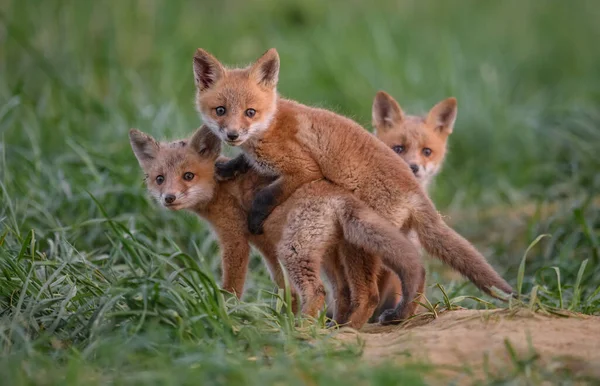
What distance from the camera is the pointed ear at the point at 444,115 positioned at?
7.62 m

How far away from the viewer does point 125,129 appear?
28.8ft

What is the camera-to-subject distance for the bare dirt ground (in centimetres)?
398

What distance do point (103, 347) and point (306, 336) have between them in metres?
1.08

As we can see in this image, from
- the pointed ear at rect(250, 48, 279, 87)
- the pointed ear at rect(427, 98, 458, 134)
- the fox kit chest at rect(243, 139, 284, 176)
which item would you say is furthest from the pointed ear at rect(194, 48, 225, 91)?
the pointed ear at rect(427, 98, 458, 134)

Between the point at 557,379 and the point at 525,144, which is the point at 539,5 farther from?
the point at 557,379

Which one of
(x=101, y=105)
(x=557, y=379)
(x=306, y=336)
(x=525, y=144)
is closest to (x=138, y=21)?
(x=101, y=105)

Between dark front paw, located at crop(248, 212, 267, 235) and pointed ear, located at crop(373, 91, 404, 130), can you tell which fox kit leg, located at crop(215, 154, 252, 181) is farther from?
pointed ear, located at crop(373, 91, 404, 130)

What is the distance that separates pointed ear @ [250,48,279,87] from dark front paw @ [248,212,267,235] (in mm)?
1013

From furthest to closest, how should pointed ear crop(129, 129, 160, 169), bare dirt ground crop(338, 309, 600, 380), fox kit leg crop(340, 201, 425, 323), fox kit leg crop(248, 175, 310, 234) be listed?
pointed ear crop(129, 129, 160, 169), fox kit leg crop(248, 175, 310, 234), fox kit leg crop(340, 201, 425, 323), bare dirt ground crop(338, 309, 600, 380)

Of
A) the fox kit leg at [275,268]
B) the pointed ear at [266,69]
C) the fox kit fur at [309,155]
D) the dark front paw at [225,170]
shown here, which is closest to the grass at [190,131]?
the fox kit leg at [275,268]

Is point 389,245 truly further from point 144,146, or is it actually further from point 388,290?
point 144,146

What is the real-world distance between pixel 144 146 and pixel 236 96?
819mm

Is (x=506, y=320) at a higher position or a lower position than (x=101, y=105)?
lower

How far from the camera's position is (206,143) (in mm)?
5922
